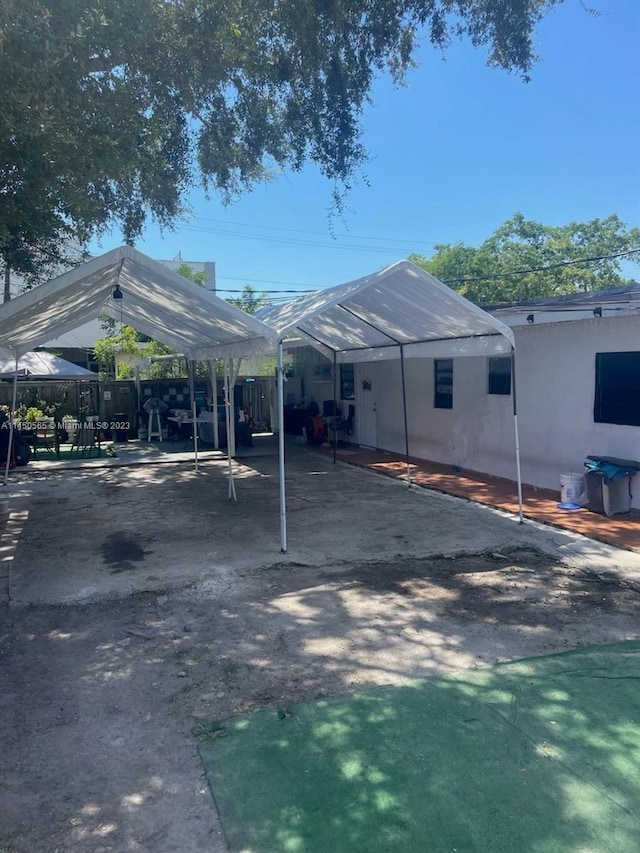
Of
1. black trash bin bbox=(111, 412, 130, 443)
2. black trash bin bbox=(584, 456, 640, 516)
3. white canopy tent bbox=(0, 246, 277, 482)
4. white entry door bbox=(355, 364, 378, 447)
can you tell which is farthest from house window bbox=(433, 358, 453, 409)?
black trash bin bbox=(111, 412, 130, 443)

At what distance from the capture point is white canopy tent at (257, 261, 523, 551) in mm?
6219

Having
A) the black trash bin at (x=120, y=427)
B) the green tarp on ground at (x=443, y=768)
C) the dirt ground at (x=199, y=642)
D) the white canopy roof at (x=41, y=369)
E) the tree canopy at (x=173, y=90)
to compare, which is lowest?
the green tarp on ground at (x=443, y=768)

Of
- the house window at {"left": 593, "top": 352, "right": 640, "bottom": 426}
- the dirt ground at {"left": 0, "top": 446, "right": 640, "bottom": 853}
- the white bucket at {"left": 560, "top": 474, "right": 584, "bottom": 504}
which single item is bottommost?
the dirt ground at {"left": 0, "top": 446, "right": 640, "bottom": 853}

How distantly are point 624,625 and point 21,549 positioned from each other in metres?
5.89

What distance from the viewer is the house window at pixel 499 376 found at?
379 inches

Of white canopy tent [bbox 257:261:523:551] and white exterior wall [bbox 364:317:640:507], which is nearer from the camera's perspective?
white canopy tent [bbox 257:261:523:551]

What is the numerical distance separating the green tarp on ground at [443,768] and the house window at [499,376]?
6456mm

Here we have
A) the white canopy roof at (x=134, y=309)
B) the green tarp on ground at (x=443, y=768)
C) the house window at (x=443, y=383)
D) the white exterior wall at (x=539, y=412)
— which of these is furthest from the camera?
the house window at (x=443, y=383)

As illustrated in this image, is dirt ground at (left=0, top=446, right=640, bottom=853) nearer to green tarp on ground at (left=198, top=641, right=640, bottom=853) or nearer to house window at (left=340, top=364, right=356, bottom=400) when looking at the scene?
green tarp on ground at (left=198, top=641, right=640, bottom=853)

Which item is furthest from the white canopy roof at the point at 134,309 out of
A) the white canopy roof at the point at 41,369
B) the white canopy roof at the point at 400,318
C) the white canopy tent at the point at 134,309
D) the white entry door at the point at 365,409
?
the white entry door at the point at 365,409

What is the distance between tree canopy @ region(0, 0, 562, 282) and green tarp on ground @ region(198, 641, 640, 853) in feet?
15.1

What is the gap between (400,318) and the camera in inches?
312

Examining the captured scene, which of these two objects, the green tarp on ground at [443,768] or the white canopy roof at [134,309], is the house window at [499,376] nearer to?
the white canopy roof at [134,309]

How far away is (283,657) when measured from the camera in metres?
3.95
